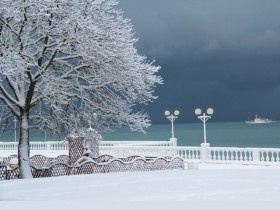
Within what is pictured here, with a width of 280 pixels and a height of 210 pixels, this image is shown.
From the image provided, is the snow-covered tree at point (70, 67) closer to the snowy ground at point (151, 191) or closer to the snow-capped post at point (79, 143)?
the snow-capped post at point (79, 143)

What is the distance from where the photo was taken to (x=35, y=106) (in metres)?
23.5

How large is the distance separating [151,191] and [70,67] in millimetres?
8899

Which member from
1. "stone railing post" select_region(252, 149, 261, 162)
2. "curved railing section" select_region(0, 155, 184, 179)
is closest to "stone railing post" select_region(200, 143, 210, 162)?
"stone railing post" select_region(252, 149, 261, 162)

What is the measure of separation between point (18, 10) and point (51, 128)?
5.27 metres

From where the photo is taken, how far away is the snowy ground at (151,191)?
42.0 ft

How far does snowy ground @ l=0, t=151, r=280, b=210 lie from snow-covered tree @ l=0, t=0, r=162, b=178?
3.08 metres

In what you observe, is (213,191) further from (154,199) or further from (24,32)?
(24,32)

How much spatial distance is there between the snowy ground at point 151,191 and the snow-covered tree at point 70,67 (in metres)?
3.08

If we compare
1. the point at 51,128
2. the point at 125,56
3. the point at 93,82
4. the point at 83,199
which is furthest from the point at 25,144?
the point at 83,199

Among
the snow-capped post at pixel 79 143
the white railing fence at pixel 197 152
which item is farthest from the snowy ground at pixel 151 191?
the white railing fence at pixel 197 152

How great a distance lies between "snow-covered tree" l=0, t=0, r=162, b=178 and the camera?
19781 millimetres

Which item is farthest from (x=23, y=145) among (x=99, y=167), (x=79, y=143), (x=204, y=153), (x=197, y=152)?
(x=197, y=152)

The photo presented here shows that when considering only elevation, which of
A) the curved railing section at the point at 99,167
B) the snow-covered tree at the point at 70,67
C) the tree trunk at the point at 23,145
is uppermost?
the snow-covered tree at the point at 70,67

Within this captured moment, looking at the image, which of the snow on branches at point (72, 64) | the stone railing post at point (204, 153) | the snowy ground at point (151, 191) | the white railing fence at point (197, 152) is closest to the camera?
the snowy ground at point (151, 191)
